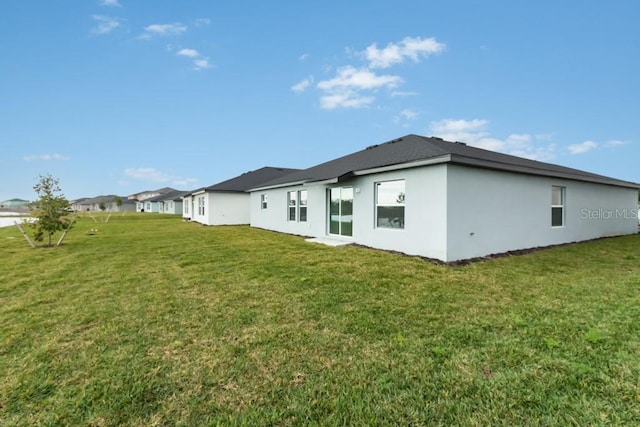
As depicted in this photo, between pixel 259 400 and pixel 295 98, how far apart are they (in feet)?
59.6

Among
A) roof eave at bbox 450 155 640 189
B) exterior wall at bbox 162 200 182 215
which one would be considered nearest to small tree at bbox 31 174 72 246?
roof eave at bbox 450 155 640 189

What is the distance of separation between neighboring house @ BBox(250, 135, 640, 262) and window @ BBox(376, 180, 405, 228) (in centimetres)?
3

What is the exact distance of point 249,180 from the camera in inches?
943

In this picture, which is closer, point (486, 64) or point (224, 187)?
point (486, 64)

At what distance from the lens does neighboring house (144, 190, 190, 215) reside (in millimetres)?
47750

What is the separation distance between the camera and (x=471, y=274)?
6.57m

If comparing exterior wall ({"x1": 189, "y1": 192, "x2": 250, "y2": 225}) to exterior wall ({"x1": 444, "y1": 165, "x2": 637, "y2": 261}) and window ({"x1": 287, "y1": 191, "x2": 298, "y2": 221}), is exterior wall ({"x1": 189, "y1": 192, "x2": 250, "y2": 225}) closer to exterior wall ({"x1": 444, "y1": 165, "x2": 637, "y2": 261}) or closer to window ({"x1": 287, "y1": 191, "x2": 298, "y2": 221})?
window ({"x1": 287, "y1": 191, "x2": 298, "y2": 221})

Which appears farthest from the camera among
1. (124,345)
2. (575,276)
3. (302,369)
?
(575,276)

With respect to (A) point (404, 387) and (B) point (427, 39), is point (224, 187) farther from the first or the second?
(A) point (404, 387)

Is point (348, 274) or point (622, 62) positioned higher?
point (622, 62)

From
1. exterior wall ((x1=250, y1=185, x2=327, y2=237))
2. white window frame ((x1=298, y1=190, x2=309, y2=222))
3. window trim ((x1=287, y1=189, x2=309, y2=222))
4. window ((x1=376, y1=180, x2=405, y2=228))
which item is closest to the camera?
window ((x1=376, y1=180, x2=405, y2=228))

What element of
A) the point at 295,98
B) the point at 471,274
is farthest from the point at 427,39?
the point at 471,274

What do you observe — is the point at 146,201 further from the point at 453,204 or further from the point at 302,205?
the point at 453,204

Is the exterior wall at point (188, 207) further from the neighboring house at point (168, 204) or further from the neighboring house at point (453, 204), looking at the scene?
the neighboring house at point (453, 204)
